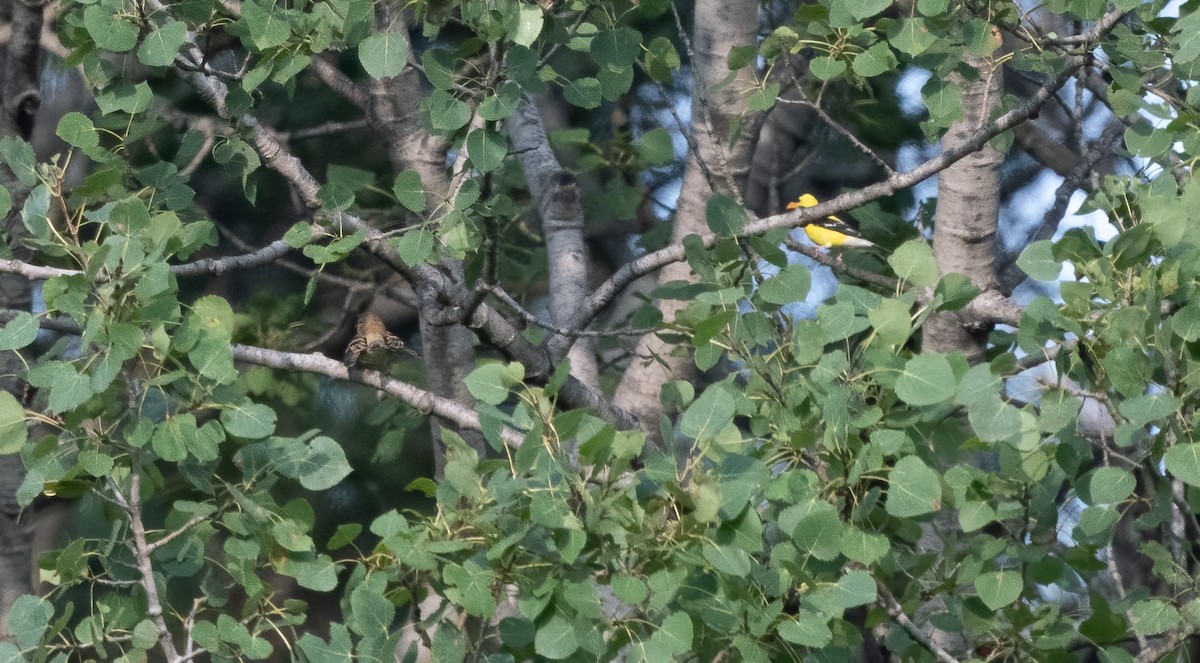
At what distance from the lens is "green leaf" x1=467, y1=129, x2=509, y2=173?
70.5 inches

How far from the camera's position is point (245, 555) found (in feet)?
5.38

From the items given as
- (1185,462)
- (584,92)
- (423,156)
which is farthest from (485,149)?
(1185,462)

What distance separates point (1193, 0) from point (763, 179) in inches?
85.6

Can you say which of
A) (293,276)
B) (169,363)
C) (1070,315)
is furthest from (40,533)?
(1070,315)

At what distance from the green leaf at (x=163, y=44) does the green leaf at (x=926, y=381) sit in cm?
107

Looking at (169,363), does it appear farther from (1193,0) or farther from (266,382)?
(266,382)

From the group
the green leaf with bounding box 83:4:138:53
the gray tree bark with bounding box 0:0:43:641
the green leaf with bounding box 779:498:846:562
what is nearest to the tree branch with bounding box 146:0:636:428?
the green leaf with bounding box 83:4:138:53

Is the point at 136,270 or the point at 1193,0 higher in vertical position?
the point at 1193,0

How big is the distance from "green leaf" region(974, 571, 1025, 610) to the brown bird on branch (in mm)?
1163

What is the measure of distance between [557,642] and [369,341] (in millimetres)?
1059

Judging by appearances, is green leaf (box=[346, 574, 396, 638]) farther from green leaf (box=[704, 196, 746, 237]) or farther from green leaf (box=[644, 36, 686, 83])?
green leaf (box=[644, 36, 686, 83])

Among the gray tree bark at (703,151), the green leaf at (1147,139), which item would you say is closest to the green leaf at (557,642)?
the green leaf at (1147,139)

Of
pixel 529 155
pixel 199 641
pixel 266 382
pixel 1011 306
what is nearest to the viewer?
pixel 199 641

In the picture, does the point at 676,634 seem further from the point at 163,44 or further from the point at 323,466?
the point at 163,44
